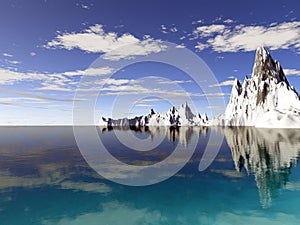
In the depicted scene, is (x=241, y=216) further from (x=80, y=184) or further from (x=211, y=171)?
(x=80, y=184)

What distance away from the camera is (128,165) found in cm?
3928

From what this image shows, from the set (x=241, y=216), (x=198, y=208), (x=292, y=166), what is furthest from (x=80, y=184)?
(x=292, y=166)

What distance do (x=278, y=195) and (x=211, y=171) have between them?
11.9 meters

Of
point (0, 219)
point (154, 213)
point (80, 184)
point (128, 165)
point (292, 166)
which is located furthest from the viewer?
point (128, 165)

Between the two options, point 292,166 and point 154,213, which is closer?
point 154,213

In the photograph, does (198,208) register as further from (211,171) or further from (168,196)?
(211,171)

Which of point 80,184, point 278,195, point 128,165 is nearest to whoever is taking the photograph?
point 278,195

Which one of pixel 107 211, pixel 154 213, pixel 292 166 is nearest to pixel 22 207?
pixel 107 211

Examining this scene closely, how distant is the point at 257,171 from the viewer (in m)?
32.8

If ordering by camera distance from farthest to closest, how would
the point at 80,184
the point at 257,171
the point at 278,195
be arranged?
the point at 257,171 → the point at 80,184 → the point at 278,195

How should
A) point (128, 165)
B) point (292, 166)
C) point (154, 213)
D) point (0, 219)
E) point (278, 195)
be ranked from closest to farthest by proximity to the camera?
point (0, 219) < point (154, 213) < point (278, 195) < point (292, 166) < point (128, 165)

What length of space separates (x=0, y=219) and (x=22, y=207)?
244 centimetres

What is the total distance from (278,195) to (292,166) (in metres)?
15.9

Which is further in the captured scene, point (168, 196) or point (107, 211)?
point (168, 196)
